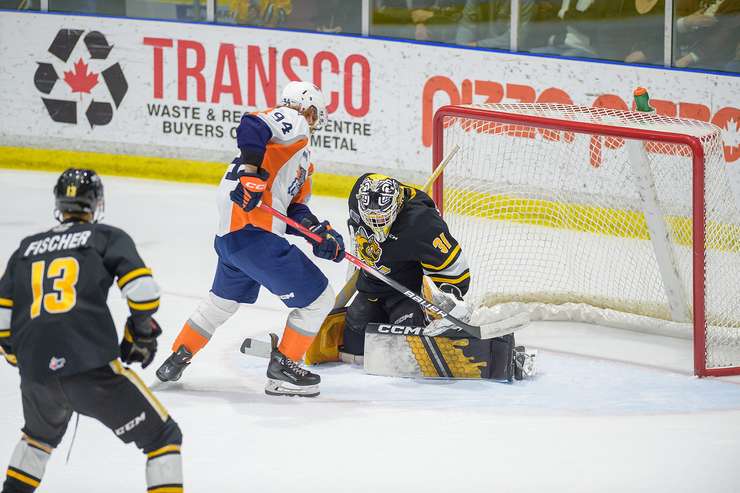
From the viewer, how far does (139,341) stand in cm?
356

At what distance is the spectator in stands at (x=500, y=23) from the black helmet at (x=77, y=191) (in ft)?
14.3

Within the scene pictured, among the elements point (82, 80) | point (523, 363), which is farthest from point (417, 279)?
point (82, 80)

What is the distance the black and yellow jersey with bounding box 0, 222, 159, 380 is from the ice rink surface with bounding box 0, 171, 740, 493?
2.46ft

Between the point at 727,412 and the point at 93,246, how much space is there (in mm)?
2384

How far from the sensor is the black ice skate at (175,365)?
500 cm

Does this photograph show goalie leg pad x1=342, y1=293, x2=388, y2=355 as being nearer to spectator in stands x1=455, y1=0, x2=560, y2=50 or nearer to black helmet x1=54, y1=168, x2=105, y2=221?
black helmet x1=54, y1=168, x2=105, y2=221

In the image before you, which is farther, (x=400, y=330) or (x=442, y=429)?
(x=400, y=330)

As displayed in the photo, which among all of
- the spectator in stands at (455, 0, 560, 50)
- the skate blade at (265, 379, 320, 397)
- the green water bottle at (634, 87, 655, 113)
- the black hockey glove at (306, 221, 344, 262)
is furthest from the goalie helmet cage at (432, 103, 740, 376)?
the skate blade at (265, 379, 320, 397)

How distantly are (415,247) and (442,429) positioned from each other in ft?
2.52

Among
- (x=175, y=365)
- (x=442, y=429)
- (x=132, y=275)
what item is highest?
(x=132, y=275)

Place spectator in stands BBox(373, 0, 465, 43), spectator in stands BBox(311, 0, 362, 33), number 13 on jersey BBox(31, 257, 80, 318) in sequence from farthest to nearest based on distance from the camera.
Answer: spectator in stands BBox(311, 0, 362, 33) → spectator in stands BBox(373, 0, 465, 43) → number 13 on jersey BBox(31, 257, 80, 318)

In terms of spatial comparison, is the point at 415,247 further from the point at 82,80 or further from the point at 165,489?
the point at 82,80

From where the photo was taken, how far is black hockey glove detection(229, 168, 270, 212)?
15.4ft

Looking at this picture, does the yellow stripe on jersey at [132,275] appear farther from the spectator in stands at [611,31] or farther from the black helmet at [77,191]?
the spectator in stands at [611,31]
